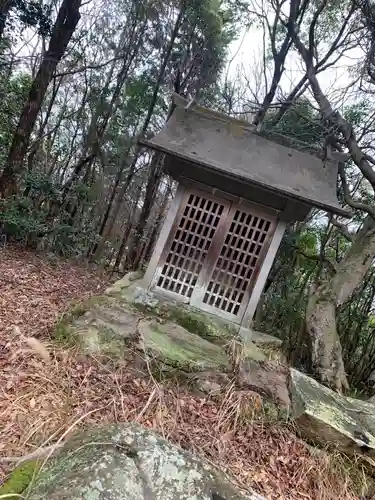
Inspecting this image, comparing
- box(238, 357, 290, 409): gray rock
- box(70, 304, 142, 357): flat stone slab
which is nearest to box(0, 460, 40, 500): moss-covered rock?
box(70, 304, 142, 357): flat stone slab

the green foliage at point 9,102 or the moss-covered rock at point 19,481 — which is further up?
the green foliage at point 9,102

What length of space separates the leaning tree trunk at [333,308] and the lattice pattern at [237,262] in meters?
1.31

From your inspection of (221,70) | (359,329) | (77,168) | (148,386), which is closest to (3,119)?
(77,168)

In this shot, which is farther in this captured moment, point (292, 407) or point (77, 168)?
point (77, 168)

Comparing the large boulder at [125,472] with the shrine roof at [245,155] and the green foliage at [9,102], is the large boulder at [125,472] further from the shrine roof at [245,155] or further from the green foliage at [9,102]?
the green foliage at [9,102]

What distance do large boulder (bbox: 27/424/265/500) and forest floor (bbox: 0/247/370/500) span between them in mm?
1310

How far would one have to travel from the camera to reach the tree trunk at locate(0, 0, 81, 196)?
408 inches

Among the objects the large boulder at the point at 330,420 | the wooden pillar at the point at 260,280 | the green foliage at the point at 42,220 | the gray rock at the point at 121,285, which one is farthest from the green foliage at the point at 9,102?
the large boulder at the point at 330,420

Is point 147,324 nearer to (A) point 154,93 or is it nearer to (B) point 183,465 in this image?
(B) point 183,465

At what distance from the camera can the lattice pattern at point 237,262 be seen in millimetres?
7191

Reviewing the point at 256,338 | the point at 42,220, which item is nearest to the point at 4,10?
the point at 42,220

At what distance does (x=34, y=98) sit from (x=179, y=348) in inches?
311

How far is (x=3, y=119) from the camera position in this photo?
12453 millimetres

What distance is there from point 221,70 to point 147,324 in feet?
41.6
